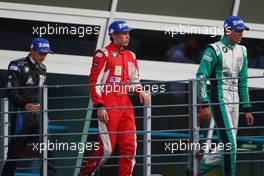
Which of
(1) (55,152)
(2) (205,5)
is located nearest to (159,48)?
(2) (205,5)

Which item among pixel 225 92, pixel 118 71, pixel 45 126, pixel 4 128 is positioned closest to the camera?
pixel 45 126

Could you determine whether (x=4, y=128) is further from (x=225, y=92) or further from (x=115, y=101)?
(x=225, y=92)

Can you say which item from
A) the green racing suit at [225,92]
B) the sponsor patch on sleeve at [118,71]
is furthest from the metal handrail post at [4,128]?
the green racing suit at [225,92]

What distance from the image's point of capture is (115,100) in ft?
37.6

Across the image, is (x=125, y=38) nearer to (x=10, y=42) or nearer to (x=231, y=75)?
(x=231, y=75)

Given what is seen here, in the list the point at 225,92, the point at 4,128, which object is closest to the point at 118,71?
the point at 225,92

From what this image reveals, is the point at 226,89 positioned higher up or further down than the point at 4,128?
higher up

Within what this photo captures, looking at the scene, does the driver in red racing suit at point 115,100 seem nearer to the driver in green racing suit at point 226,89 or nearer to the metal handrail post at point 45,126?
→ the metal handrail post at point 45,126

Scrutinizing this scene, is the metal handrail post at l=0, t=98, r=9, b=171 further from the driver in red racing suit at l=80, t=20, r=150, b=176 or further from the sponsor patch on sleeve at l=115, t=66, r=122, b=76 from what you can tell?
the sponsor patch on sleeve at l=115, t=66, r=122, b=76

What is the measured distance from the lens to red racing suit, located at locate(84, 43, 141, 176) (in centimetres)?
1130

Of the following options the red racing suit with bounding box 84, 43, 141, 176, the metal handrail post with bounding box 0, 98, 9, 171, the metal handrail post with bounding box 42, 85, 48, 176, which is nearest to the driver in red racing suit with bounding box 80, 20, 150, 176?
the red racing suit with bounding box 84, 43, 141, 176

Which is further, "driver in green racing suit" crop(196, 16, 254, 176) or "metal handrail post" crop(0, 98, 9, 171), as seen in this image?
"metal handrail post" crop(0, 98, 9, 171)

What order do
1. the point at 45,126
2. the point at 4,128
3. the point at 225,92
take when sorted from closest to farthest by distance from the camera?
the point at 45,126, the point at 225,92, the point at 4,128

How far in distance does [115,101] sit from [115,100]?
0.03 feet
